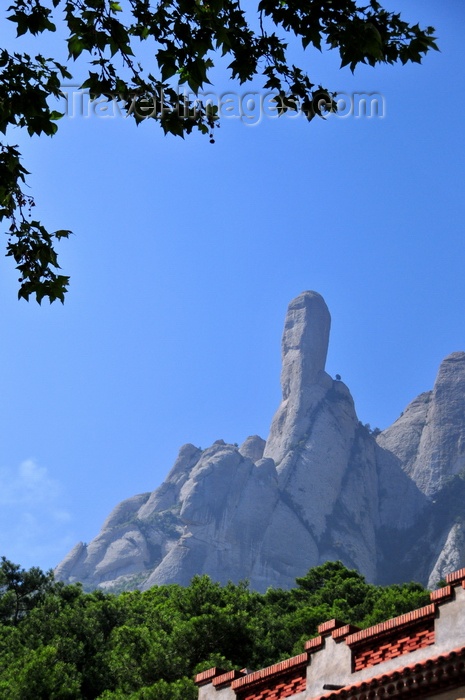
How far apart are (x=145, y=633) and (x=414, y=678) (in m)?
25.5

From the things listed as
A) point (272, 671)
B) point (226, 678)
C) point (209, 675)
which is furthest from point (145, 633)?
point (272, 671)

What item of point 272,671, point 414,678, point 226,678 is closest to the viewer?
point 414,678

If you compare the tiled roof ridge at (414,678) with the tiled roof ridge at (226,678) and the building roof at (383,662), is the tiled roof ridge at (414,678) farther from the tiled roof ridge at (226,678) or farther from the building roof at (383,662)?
the tiled roof ridge at (226,678)

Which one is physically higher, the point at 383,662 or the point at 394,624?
the point at 394,624

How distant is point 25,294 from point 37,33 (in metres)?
2.70

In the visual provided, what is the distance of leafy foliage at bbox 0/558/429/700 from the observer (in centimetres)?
3538

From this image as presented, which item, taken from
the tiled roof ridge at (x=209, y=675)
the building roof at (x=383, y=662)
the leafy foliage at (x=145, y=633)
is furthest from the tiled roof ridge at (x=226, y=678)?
the leafy foliage at (x=145, y=633)

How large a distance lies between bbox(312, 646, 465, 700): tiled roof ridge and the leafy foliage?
16107 mm

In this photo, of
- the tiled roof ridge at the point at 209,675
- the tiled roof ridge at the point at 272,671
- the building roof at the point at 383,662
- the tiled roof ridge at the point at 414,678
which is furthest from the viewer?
the tiled roof ridge at the point at 209,675

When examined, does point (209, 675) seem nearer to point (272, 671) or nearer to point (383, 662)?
point (272, 671)

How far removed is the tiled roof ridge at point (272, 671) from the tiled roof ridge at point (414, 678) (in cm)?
135

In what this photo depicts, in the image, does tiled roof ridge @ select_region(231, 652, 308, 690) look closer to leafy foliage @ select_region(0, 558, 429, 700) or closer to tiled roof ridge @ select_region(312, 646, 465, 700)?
tiled roof ridge @ select_region(312, 646, 465, 700)

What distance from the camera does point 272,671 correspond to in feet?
56.1

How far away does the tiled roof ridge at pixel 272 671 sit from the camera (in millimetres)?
16672
